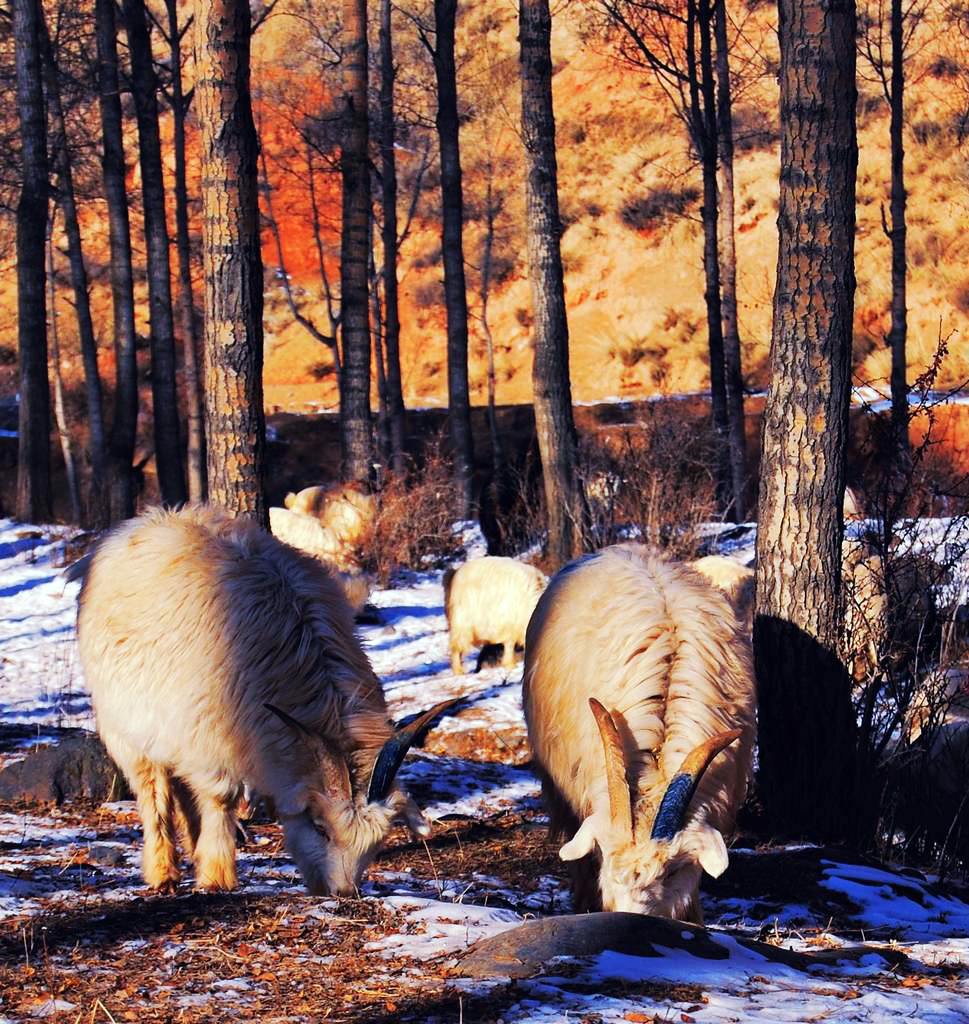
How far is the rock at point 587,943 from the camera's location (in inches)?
160

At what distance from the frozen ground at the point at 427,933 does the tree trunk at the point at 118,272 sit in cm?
1160

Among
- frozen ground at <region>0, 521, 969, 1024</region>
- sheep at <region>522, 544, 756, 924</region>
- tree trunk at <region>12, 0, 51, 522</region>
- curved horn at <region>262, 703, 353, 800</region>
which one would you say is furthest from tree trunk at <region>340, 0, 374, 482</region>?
curved horn at <region>262, 703, 353, 800</region>

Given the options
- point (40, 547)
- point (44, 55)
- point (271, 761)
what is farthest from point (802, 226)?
point (44, 55)

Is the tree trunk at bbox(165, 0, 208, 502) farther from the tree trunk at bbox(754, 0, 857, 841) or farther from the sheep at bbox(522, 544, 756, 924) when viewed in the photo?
the sheep at bbox(522, 544, 756, 924)

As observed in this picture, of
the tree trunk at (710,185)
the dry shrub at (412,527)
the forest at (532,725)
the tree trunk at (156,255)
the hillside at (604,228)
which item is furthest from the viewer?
the hillside at (604,228)

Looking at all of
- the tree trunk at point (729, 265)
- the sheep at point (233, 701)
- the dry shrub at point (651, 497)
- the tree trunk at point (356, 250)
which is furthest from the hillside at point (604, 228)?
the sheep at point (233, 701)

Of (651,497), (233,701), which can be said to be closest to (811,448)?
(233,701)

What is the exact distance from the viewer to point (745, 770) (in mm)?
5680

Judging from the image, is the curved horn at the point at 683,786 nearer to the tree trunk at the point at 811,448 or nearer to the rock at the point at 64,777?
the tree trunk at the point at 811,448

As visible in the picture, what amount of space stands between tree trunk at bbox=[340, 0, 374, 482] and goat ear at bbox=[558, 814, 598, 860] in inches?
466

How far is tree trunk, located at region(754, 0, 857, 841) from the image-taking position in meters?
6.97

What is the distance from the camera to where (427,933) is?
4613mm

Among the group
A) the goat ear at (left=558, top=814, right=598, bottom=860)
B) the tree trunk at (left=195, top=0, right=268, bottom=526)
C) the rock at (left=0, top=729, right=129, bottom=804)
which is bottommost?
the rock at (left=0, top=729, right=129, bottom=804)

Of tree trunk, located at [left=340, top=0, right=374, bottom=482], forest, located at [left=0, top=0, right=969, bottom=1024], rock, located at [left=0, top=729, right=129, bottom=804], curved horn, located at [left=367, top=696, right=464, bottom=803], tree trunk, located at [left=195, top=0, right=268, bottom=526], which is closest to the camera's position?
forest, located at [left=0, top=0, right=969, bottom=1024]
